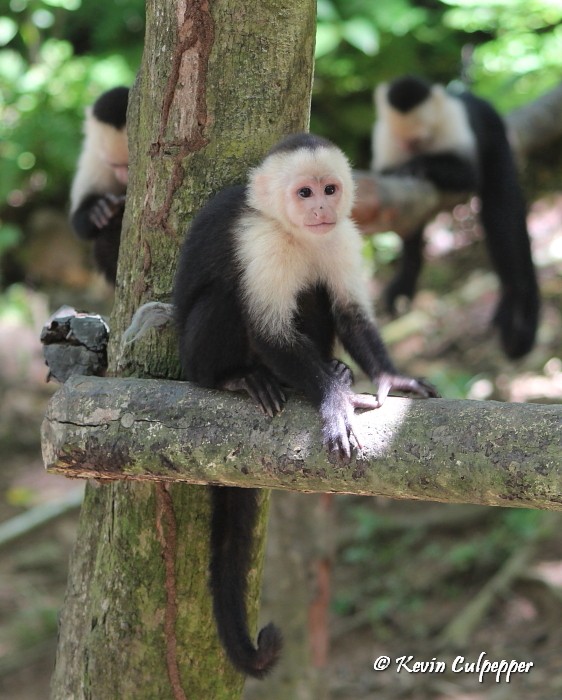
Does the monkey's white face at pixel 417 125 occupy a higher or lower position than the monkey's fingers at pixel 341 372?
higher

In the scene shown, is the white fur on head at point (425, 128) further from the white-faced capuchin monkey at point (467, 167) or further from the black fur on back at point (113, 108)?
the black fur on back at point (113, 108)

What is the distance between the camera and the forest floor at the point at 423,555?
484 centimetres

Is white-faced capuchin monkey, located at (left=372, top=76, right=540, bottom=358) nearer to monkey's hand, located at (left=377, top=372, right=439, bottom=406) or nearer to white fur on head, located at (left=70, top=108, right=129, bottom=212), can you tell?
white fur on head, located at (left=70, top=108, right=129, bottom=212)

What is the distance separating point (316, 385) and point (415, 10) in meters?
5.36

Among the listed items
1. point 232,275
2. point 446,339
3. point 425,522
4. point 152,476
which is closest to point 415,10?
point 446,339

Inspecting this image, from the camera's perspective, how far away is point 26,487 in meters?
6.48

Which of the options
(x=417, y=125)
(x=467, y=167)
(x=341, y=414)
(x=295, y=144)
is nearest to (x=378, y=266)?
(x=417, y=125)

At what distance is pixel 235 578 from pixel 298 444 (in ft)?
1.70

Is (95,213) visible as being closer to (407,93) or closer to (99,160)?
(99,160)

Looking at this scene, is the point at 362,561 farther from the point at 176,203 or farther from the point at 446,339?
the point at 176,203

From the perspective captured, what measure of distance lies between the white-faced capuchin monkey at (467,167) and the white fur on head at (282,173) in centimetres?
281

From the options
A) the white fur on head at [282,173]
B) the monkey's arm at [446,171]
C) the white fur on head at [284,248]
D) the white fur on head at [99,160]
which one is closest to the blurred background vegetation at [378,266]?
the monkey's arm at [446,171]

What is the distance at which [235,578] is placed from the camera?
2.13 meters

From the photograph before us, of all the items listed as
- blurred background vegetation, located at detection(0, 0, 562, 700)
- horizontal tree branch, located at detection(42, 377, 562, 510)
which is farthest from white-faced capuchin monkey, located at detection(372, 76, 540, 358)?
horizontal tree branch, located at detection(42, 377, 562, 510)
